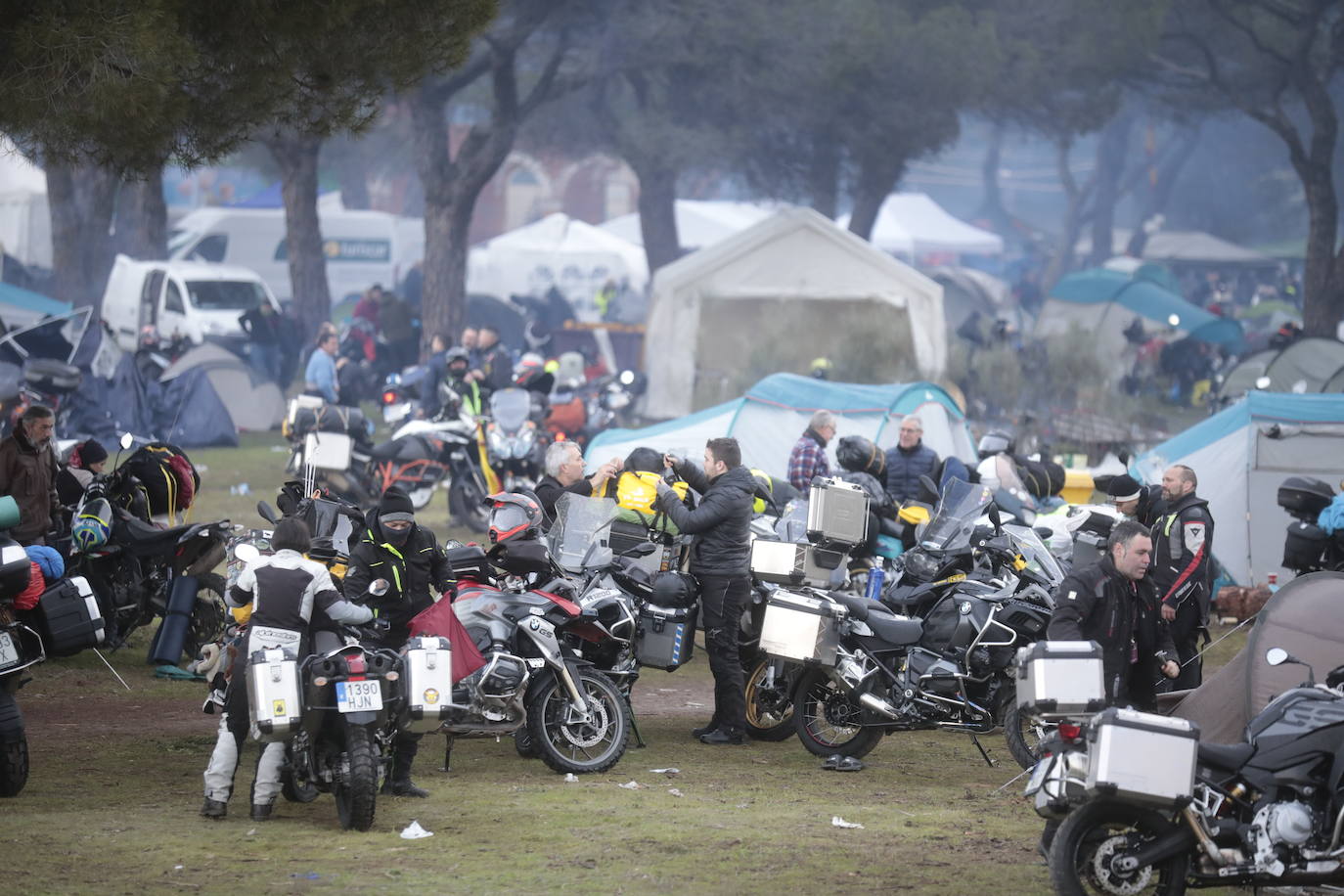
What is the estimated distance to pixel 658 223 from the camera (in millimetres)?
35469

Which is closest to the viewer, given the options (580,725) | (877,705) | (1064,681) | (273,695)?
(1064,681)

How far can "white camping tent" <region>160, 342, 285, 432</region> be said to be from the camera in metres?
24.4

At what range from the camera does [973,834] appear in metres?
7.54

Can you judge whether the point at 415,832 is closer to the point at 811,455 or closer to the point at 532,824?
the point at 532,824

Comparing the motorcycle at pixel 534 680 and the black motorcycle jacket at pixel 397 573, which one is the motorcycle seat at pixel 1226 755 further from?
the black motorcycle jacket at pixel 397 573

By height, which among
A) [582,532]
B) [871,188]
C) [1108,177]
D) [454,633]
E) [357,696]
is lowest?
[357,696]

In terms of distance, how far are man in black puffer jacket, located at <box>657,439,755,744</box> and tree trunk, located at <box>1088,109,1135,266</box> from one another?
190 ft

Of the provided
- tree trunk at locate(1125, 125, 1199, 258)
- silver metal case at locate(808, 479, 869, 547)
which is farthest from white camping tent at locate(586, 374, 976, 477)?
tree trunk at locate(1125, 125, 1199, 258)

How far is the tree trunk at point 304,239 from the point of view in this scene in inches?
1195

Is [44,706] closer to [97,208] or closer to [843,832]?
[843,832]

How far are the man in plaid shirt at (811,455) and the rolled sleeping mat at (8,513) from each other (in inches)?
260

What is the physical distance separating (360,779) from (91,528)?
450 centimetres

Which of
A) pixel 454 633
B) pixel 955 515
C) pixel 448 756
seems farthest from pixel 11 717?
pixel 955 515

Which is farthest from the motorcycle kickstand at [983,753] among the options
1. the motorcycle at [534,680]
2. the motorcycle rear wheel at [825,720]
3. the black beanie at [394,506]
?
the black beanie at [394,506]
